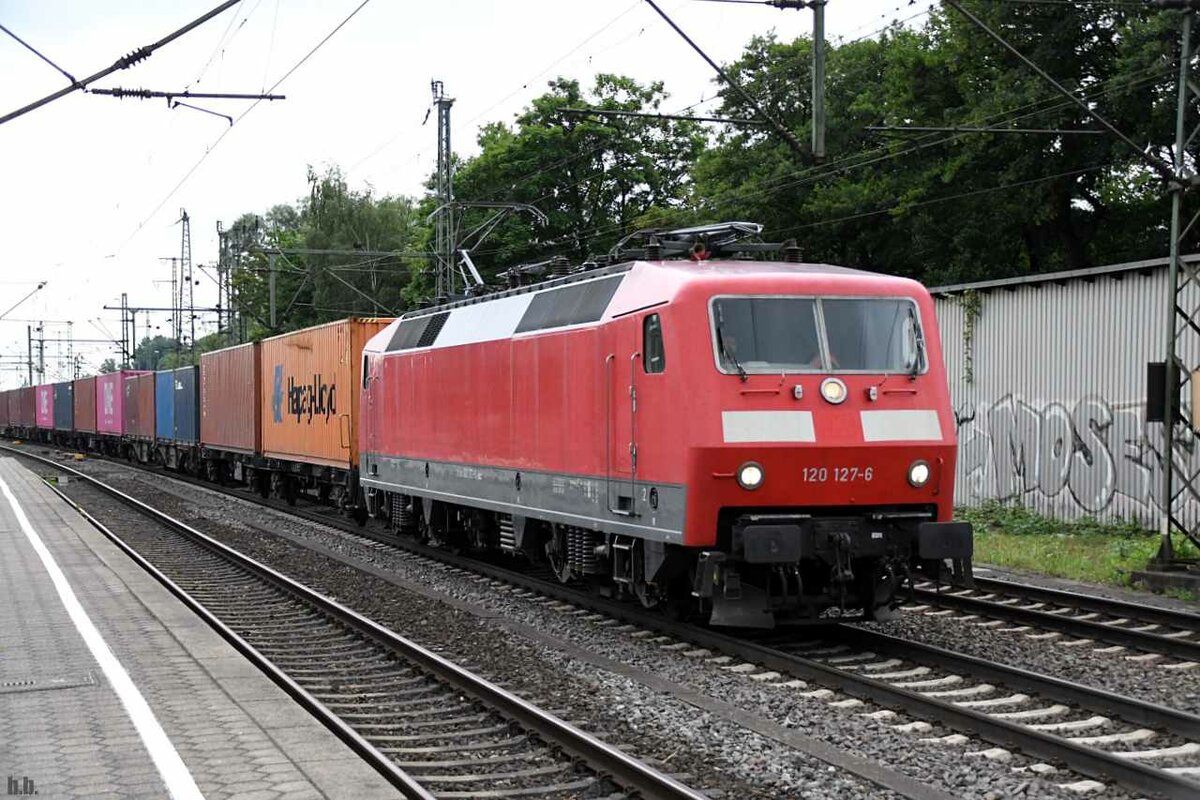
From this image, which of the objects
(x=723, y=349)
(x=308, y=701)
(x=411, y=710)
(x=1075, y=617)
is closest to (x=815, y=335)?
(x=723, y=349)

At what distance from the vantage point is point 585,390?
1282 centimetres

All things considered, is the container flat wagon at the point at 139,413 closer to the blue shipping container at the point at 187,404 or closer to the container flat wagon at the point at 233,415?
the blue shipping container at the point at 187,404

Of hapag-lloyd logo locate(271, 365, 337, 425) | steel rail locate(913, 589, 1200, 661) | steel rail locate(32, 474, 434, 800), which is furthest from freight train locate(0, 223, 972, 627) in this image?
hapag-lloyd logo locate(271, 365, 337, 425)

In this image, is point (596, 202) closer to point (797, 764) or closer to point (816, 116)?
point (816, 116)

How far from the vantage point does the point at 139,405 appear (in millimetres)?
47594

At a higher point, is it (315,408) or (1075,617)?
(315,408)

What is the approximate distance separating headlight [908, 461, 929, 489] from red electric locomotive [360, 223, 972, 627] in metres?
0.01

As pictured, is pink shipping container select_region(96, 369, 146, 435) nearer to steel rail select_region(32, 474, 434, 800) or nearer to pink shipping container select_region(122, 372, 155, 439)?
pink shipping container select_region(122, 372, 155, 439)

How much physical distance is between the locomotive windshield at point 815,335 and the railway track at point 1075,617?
8.76 feet

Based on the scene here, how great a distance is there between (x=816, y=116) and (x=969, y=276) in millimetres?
22719

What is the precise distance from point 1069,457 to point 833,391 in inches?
442

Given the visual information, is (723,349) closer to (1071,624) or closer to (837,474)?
(837,474)

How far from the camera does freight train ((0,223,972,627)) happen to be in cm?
1075

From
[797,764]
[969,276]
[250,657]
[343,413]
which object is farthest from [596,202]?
[797,764]
